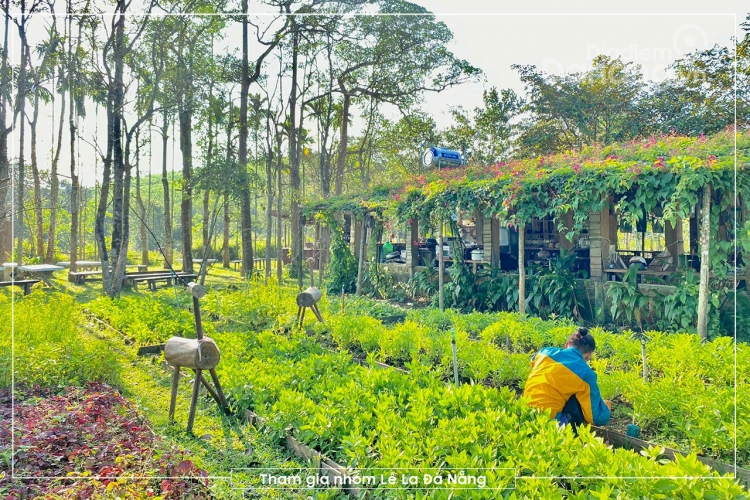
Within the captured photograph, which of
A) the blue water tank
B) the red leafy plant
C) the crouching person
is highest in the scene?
the blue water tank

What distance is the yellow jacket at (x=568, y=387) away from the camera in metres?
3.41

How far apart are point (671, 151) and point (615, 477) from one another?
6109 millimetres

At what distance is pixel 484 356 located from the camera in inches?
201

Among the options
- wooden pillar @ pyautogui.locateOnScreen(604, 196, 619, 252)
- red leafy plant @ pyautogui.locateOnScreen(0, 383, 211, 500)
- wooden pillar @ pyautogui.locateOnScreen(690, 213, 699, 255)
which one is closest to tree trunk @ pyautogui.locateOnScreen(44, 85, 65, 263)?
red leafy plant @ pyautogui.locateOnScreen(0, 383, 211, 500)

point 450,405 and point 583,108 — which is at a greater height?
point 583,108

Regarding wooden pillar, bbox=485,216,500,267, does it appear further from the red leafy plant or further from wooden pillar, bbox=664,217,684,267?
the red leafy plant

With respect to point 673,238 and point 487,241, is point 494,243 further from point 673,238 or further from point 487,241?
point 673,238

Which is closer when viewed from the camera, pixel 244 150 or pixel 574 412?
pixel 574 412

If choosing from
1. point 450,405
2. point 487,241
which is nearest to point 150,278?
point 487,241

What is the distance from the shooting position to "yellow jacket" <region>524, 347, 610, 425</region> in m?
3.41

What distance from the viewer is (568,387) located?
3.44 metres

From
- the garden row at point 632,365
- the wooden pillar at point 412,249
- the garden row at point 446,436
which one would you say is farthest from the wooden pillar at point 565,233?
the garden row at point 446,436

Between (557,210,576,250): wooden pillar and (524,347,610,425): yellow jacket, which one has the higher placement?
(557,210,576,250): wooden pillar

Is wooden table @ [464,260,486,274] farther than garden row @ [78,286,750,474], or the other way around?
wooden table @ [464,260,486,274]
